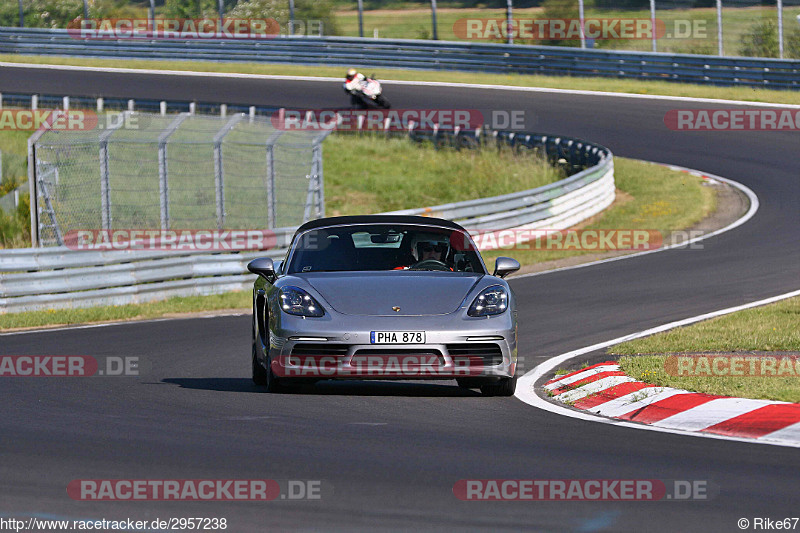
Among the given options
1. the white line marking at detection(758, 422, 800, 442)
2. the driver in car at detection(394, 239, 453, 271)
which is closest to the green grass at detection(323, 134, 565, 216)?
the driver in car at detection(394, 239, 453, 271)

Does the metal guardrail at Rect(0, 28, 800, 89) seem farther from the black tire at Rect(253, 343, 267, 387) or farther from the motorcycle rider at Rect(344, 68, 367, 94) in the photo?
the black tire at Rect(253, 343, 267, 387)

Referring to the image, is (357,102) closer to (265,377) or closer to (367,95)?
(367,95)

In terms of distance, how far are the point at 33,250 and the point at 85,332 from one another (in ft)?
9.23

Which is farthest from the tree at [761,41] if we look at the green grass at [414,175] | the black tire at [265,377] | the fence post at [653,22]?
the black tire at [265,377]

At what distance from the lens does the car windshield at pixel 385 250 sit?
9.55m

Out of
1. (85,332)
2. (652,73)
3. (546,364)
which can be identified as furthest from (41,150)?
(652,73)

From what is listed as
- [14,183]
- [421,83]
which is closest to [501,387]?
[14,183]

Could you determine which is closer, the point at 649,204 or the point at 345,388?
A: the point at 345,388

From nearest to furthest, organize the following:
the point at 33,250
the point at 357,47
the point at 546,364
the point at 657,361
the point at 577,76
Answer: the point at 657,361 < the point at 546,364 < the point at 33,250 < the point at 577,76 < the point at 357,47

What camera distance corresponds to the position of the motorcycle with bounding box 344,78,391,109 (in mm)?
36312

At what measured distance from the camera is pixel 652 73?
38.8 m

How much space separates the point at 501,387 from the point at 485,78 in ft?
113

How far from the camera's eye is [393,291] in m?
8.77

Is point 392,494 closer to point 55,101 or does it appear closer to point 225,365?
point 225,365
